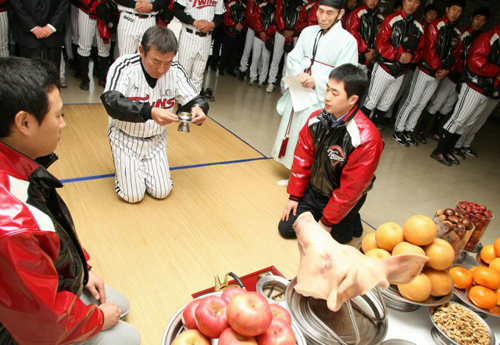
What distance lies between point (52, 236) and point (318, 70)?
8.43ft

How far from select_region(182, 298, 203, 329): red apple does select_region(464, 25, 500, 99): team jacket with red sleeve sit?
446cm

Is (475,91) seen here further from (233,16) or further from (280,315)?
(280,315)

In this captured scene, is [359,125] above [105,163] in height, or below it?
above

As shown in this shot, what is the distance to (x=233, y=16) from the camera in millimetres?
6371

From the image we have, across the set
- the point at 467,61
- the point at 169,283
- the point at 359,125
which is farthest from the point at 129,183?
the point at 467,61

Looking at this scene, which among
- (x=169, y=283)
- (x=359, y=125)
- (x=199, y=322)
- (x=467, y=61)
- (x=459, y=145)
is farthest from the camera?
(x=459, y=145)

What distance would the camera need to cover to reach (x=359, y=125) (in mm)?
2168

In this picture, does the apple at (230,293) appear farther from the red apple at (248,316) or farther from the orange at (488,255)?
the orange at (488,255)

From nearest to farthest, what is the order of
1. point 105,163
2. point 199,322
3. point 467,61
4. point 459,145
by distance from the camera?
point 199,322 < point 105,163 < point 467,61 < point 459,145

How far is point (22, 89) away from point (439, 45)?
196 inches

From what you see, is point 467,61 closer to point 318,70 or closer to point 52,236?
point 318,70

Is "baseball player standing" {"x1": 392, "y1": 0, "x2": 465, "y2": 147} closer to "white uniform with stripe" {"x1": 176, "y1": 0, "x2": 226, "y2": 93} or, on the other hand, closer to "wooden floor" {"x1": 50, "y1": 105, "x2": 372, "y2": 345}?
"wooden floor" {"x1": 50, "y1": 105, "x2": 372, "y2": 345}

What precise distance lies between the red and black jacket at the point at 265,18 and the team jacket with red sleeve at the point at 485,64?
122 inches

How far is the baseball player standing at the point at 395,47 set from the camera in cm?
446
